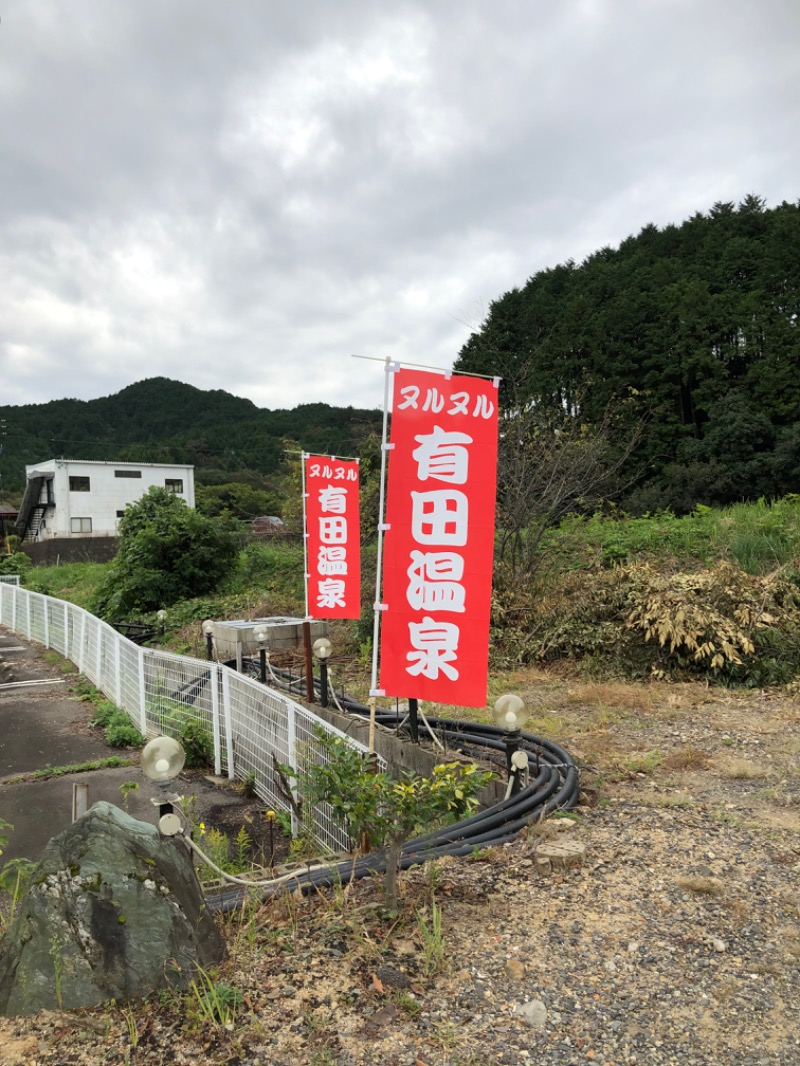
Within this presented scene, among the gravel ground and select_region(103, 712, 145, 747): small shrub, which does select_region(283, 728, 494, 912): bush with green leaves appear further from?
select_region(103, 712, 145, 747): small shrub

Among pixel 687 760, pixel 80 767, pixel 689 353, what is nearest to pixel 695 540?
pixel 687 760

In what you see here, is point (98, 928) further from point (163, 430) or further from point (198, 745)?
point (163, 430)

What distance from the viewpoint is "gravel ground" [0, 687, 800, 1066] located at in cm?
212

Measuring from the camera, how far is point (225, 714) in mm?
5723

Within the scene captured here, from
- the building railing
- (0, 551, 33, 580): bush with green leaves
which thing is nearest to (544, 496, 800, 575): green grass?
the building railing

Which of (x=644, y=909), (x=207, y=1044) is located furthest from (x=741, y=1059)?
(x=207, y=1044)

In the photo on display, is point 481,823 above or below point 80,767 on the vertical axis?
above

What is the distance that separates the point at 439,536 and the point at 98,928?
2.35 meters

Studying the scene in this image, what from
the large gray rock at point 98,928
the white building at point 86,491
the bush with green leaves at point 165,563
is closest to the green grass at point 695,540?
the bush with green leaves at point 165,563

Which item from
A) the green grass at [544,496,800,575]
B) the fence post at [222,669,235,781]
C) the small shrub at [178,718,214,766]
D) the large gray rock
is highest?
the green grass at [544,496,800,575]

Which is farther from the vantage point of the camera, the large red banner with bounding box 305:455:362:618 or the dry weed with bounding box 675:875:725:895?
the large red banner with bounding box 305:455:362:618

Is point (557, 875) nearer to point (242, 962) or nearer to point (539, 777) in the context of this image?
point (539, 777)

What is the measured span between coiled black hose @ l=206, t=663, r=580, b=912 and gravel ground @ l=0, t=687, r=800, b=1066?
0.09 m

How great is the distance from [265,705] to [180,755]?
2274 millimetres
